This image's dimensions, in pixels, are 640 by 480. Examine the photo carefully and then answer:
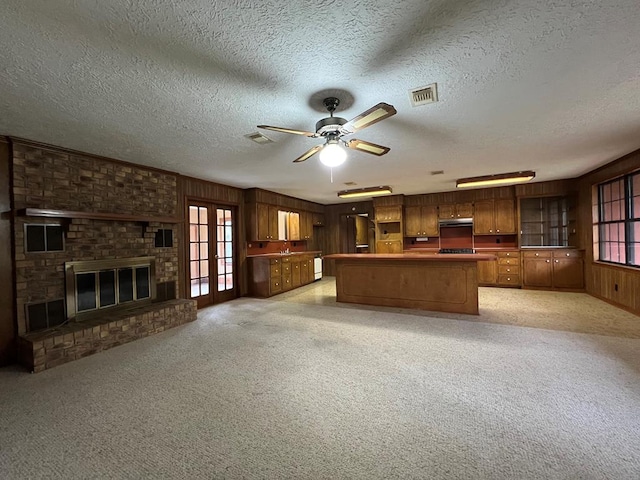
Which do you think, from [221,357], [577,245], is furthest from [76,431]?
[577,245]

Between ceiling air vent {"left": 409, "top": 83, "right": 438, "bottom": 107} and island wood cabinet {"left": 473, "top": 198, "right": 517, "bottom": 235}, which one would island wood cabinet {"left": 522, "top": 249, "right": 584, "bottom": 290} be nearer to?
island wood cabinet {"left": 473, "top": 198, "right": 517, "bottom": 235}

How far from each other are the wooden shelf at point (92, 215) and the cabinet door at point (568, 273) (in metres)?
7.81

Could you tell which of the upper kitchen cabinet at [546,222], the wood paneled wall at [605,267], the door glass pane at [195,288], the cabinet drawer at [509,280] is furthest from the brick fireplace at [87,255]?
the upper kitchen cabinet at [546,222]

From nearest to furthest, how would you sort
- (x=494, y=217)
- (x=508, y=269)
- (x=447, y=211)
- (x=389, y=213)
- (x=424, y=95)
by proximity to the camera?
1. (x=424, y=95)
2. (x=508, y=269)
3. (x=494, y=217)
4. (x=447, y=211)
5. (x=389, y=213)

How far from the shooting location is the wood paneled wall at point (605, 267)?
4.27 metres

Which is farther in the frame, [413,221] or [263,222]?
[413,221]

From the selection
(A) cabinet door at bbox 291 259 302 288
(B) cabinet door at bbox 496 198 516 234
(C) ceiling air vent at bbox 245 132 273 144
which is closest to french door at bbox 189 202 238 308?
A: (A) cabinet door at bbox 291 259 302 288

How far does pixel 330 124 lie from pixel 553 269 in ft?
21.5

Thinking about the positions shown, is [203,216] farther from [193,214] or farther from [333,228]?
[333,228]

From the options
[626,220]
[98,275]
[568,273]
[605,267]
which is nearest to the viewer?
[98,275]

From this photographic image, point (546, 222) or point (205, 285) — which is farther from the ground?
point (546, 222)

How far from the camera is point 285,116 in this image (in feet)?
8.94

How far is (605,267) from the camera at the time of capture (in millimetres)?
5105

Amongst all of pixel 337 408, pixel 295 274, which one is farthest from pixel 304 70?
pixel 295 274
